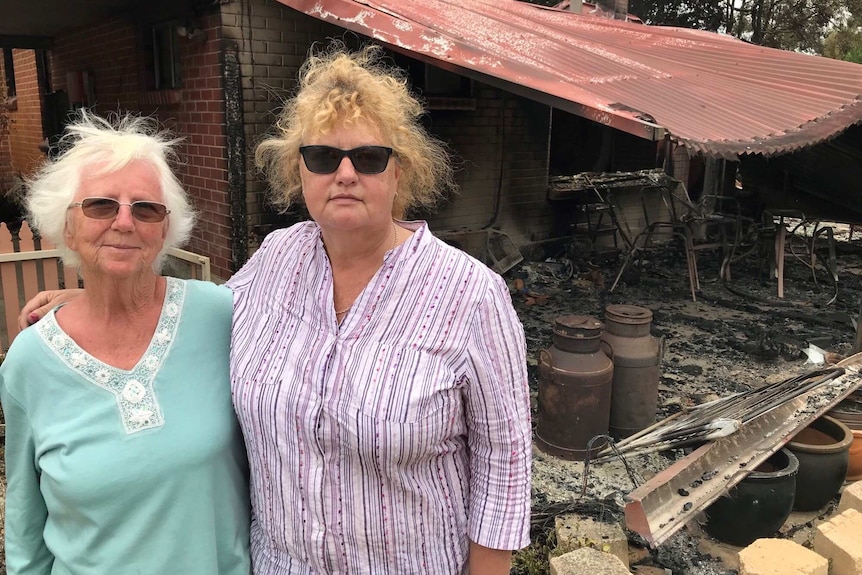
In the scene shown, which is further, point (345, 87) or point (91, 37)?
point (91, 37)

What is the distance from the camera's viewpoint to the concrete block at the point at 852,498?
11.5 ft

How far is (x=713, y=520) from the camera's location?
3.37 metres

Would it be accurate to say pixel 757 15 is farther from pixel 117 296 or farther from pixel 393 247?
pixel 117 296

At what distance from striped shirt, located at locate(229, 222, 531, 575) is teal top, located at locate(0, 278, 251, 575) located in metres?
0.10

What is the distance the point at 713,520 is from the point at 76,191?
10.8 ft

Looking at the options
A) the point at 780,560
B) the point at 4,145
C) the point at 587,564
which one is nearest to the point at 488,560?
the point at 587,564

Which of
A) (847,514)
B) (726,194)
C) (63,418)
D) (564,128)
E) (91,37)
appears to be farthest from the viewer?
(726,194)

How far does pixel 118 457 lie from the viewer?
4.57 ft

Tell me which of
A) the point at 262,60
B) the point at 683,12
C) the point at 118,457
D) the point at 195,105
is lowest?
the point at 118,457

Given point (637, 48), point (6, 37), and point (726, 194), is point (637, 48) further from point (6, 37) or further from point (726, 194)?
point (6, 37)

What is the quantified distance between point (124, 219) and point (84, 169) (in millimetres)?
160

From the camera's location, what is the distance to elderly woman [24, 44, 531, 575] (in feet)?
4.49

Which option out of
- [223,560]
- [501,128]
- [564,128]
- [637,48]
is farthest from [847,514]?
[564,128]

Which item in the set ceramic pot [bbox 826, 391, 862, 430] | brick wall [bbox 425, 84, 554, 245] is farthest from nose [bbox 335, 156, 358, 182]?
brick wall [bbox 425, 84, 554, 245]
